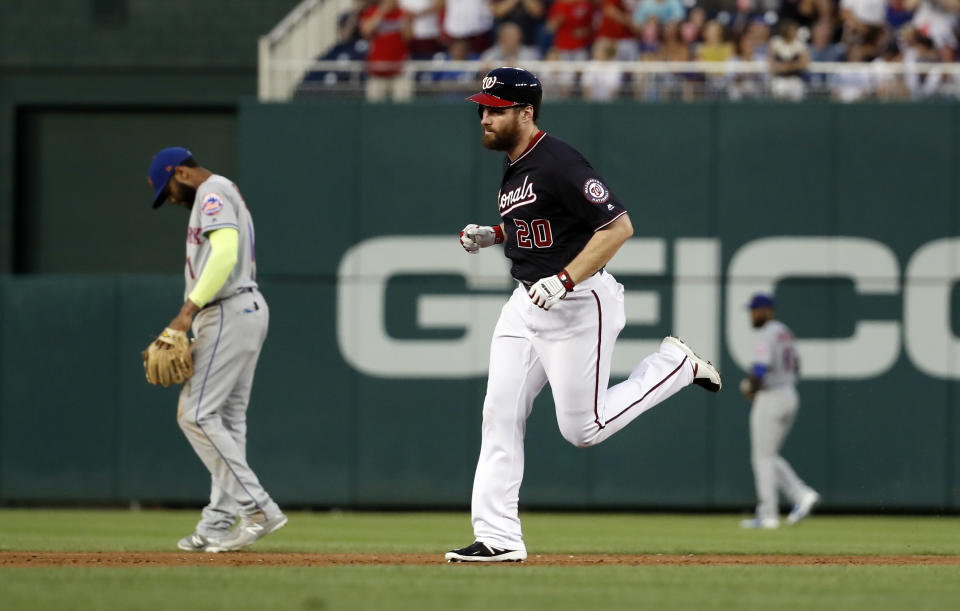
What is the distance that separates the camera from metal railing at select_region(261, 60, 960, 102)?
14.6 meters

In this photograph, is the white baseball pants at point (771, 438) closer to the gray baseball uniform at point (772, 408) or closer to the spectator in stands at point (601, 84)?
the gray baseball uniform at point (772, 408)

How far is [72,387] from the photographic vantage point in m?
14.9

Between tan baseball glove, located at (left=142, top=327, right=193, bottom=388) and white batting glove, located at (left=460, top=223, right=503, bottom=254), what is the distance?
1637 mm

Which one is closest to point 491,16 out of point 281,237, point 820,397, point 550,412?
point 281,237

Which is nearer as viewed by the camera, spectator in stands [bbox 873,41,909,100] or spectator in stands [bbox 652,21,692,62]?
spectator in stands [bbox 873,41,909,100]

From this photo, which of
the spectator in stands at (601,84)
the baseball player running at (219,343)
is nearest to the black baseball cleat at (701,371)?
the baseball player running at (219,343)

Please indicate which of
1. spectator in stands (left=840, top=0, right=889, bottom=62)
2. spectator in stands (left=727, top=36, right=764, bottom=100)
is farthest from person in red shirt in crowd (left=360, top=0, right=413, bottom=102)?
spectator in stands (left=840, top=0, right=889, bottom=62)

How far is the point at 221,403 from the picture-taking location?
782 centimetres

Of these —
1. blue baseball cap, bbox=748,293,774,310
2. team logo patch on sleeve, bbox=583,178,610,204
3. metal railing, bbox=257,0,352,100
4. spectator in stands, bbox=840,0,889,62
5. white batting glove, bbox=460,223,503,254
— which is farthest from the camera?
spectator in stands, bbox=840,0,889,62

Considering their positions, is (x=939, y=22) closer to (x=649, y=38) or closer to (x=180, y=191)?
Result: (x=649, y=38)

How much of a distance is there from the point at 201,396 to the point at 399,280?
703cm

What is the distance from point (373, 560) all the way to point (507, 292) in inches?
295

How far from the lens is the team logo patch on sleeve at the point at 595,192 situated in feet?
21.8

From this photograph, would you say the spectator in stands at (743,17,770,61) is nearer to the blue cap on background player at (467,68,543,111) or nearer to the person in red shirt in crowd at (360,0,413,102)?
the person in red shirt in crowd at (360,0,413,102)
